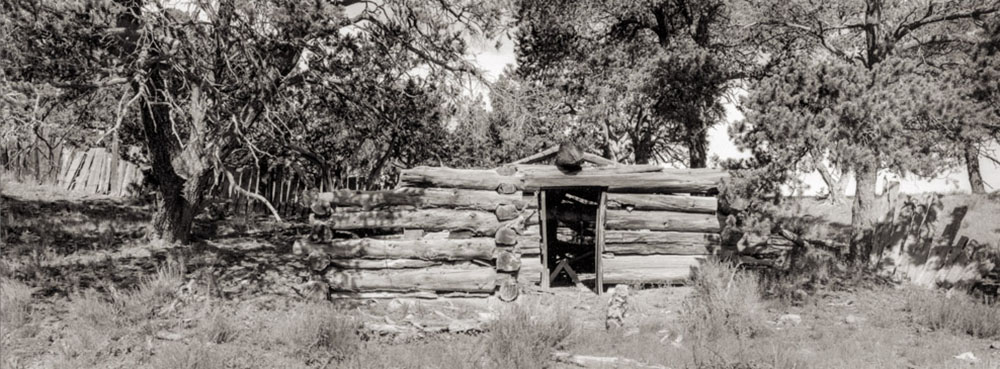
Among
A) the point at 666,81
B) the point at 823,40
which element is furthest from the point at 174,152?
the point at 823,40

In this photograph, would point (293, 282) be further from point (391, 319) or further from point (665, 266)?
point (665, 266)

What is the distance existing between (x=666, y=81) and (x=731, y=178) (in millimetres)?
4045

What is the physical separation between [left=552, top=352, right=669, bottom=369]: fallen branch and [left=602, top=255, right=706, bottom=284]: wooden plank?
427 cm

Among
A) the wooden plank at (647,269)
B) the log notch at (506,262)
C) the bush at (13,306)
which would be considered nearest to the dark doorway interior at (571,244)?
the wooden plank at (647,269)

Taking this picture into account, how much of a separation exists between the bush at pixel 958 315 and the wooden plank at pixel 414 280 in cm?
531

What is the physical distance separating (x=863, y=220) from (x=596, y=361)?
291 inches

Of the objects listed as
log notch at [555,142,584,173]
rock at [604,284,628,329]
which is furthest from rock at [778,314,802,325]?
log notch at [555,142,584,173]

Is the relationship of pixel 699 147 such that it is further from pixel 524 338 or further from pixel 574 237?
pixel 524 338

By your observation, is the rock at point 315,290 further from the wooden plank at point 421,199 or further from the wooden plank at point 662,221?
the wooden plank at point 662,221

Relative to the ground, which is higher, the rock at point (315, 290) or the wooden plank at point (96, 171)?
the wooden plank at point (96, 171)

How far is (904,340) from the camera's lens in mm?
6895

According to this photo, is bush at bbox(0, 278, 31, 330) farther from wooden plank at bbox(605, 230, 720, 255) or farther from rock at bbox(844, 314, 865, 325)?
rock at bbox(844, 314, 865, 325)

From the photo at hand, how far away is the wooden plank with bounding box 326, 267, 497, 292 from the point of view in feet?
25.7

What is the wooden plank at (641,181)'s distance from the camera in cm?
1035
